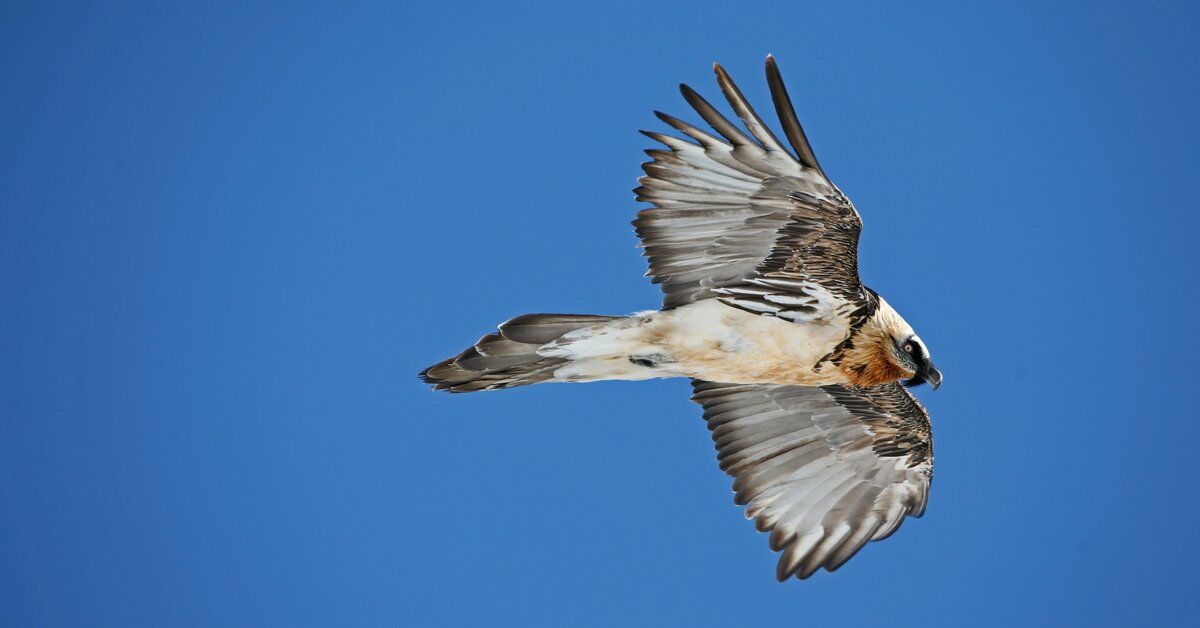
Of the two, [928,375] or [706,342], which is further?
[928,375]

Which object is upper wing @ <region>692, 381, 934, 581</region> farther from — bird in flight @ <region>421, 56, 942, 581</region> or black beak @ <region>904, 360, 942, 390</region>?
black beak @ <region>904, 360, 942, 390</region>

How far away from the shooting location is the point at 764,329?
7113 millimetres

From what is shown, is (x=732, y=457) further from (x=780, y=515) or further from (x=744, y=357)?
(x=744, y=357)

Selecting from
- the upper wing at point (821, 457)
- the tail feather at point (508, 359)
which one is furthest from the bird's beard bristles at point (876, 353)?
the tail feather at point (508, 359)

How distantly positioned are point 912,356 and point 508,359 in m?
2.57

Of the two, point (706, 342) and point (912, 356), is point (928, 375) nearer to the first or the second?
point (912, 356)

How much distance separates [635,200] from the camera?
6836 mm

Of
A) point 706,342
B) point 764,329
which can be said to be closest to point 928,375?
point 764,329

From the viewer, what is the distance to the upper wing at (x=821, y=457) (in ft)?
25.4

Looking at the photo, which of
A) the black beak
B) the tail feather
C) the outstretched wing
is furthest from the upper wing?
the tail feather

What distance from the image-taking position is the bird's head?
724 cm

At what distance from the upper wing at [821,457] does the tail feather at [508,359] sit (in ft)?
5.47

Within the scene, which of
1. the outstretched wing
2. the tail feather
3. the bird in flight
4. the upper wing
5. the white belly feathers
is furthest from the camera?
the upper wing

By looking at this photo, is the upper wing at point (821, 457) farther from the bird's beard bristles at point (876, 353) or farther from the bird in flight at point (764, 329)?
the bird's beard bristles at point (876, 353)
